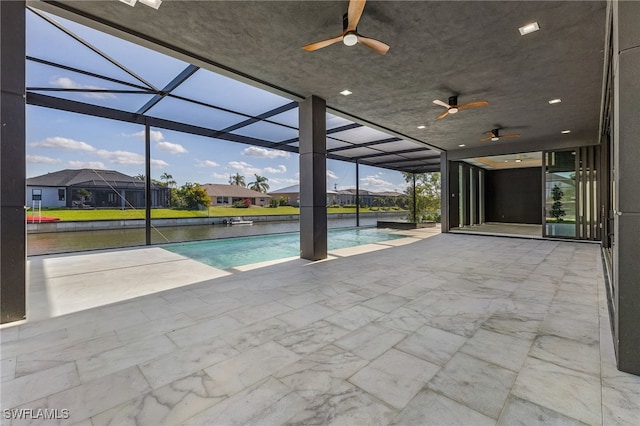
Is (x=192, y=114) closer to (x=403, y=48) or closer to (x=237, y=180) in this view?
(x=403, y=48)

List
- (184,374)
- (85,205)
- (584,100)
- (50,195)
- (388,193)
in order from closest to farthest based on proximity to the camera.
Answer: (184,374) → (584,100) → (50,195) → (85,205) → (388,193)

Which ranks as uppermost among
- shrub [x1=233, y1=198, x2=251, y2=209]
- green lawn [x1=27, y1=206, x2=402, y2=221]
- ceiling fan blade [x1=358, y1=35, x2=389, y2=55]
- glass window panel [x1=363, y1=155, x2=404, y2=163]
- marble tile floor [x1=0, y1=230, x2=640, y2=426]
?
glass window panel [x1=363, y1=155, x2=404, y2=163]

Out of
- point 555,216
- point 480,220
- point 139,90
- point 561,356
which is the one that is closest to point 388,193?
point 480,220

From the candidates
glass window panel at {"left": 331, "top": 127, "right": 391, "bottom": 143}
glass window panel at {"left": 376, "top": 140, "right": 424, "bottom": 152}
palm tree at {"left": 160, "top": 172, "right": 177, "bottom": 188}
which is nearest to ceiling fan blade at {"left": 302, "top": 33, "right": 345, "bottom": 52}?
glass window panel at {"left": 331, "top": 127, "right": 391, "bottom": 143}

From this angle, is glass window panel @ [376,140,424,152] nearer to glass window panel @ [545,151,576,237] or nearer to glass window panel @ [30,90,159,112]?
glass window panel @ [545,151,576,237]

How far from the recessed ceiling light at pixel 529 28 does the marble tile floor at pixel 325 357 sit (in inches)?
139

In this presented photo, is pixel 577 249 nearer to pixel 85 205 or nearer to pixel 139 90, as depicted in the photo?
pixel 139 90

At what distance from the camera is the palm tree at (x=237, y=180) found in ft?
57.1

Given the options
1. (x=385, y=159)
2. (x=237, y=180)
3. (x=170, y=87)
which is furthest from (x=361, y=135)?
(x=237, y=180)

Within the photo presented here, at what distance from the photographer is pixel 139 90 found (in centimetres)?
626

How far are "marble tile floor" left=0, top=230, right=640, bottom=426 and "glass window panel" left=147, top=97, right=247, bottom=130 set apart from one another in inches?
188

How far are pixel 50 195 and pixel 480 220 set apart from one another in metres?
18.9

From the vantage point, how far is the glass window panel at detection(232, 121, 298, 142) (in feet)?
28.8

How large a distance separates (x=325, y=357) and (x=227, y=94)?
6109mm
